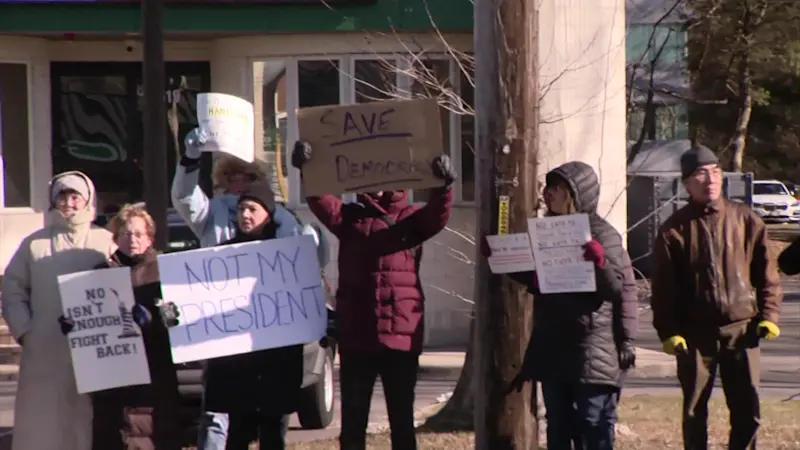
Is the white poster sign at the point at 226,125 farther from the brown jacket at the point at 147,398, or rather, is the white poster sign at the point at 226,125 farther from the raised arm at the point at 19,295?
the raised arm at the point at 19,295

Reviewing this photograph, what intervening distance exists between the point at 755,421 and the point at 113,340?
3340mm

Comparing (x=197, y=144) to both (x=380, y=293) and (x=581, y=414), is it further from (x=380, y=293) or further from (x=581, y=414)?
(x=581, y=414)

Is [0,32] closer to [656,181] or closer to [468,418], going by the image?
[468,418]

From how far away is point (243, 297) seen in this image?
6.59m

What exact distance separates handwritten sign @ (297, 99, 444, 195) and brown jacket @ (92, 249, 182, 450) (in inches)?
35.2

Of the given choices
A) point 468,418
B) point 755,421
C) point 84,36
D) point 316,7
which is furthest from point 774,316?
point 84,36

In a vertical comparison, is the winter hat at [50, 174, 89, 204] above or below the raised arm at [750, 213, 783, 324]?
above

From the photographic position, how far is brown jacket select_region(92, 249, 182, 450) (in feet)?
20.9

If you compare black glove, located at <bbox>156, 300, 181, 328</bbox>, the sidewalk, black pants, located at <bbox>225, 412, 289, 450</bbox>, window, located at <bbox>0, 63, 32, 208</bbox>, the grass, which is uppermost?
window, located at <bbox>0, 63, 32, 208</bbox>

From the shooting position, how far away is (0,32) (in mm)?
15141

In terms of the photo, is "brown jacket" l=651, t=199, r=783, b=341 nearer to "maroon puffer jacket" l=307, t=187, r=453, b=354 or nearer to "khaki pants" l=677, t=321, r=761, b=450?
"khaki pants" l=677, t=321, r=761, b=450

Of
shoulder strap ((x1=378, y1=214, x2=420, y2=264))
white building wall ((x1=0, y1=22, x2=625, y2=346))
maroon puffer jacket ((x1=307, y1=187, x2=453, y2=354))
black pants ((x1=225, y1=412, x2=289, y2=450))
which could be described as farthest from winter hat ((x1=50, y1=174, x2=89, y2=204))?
white building wall ((x1=0, y1=22, x2=625, y2=346))

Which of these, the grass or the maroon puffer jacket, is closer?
the maroon puffer jacket

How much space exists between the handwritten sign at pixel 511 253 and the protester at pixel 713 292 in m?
0.88
